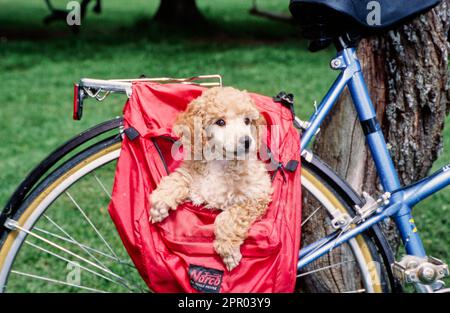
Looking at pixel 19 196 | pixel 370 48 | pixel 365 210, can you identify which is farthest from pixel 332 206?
pixel 19 196

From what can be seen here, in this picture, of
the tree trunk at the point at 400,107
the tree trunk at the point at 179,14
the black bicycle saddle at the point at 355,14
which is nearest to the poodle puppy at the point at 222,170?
the black bicycle saddle at the point at 355,14

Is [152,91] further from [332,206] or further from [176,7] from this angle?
[176,7]

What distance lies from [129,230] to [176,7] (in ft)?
37.4

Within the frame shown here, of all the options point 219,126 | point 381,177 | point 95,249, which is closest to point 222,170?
point 219,126

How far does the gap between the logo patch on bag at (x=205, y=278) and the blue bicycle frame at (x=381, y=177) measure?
0.32 metres

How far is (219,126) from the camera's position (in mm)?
1800

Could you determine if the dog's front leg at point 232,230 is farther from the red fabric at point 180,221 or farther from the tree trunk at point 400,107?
the tree trunk at point 400,107

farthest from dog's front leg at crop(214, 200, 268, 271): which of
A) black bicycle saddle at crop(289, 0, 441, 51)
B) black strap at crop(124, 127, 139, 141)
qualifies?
black bicycle saddle at crop(289, 0, 441, 51)

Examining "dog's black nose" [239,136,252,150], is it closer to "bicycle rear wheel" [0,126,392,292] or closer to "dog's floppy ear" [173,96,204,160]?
A: "dog's floppy ear" [173,96,204,160]

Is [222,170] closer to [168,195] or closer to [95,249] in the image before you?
[168,195]

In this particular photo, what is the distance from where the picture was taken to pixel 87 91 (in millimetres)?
1940

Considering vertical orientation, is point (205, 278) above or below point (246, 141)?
below

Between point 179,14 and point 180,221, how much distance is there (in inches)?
444
